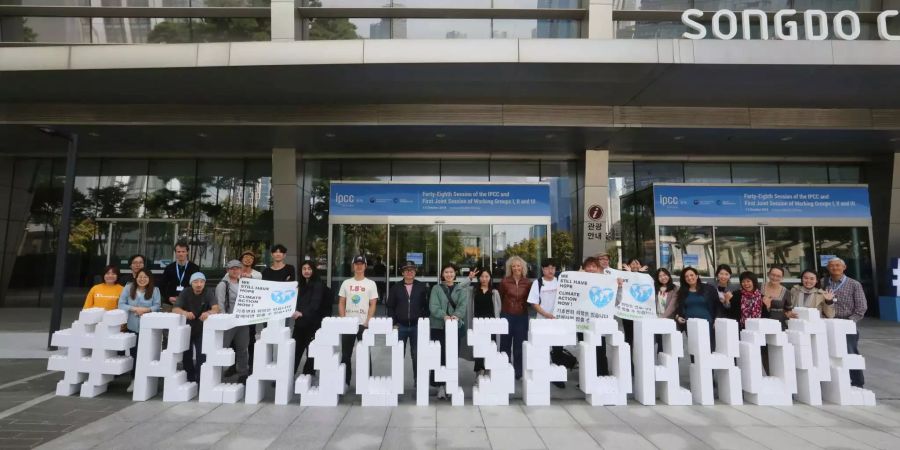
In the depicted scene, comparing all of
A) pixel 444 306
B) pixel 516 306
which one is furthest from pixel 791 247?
pixel 444 306

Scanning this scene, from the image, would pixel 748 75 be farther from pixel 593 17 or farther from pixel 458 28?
pixel 458 28

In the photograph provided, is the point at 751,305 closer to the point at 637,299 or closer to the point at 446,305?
the point at 637,299

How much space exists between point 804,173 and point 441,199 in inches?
470

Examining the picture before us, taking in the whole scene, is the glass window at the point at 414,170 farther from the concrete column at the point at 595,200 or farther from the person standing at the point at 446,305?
the person standing at the point at 446,305

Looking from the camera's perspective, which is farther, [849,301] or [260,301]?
[849,301]

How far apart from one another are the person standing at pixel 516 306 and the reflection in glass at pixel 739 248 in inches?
401

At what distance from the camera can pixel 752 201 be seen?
13.4m

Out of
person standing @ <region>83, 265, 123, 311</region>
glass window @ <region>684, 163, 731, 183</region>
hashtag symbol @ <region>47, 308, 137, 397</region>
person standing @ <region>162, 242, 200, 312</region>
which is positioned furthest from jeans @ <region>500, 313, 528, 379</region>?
glass window @ <region>684, 163, 731, 183</region>

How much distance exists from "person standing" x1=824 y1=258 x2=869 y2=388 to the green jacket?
4.96 m

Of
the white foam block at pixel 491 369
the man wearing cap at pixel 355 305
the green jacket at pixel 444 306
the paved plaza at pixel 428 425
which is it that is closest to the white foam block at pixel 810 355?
the paved plaza at pixel 428 425

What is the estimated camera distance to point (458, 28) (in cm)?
1116

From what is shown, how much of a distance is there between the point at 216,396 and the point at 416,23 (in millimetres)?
9705

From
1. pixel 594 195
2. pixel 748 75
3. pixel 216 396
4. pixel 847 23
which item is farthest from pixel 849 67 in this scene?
pixel 216 396

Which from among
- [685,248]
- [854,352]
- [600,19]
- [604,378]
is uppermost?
[600,19]
